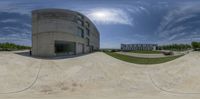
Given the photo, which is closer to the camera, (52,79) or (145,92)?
(145,92)

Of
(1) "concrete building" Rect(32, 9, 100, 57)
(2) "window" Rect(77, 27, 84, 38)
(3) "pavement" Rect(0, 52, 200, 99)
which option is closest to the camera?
(3) "pavement" Rect(0, 52, 200, 99)

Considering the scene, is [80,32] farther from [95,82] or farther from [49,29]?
[95,82]

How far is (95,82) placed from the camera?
15.9 m

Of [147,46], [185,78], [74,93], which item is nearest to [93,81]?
[74,93]

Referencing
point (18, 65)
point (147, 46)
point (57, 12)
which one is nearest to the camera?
point (18, 65)

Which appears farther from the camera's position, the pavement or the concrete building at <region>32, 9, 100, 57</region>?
the concrete building at <region>32, 9, 100, 57</region>

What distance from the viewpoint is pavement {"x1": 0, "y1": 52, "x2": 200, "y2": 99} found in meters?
13.0

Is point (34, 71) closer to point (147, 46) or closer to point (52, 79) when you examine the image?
point (52, 79)

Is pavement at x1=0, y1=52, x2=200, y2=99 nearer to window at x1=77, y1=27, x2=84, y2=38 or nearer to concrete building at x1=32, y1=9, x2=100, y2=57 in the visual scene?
concrete building at x1=32, y1=9, x2=100, y2=57

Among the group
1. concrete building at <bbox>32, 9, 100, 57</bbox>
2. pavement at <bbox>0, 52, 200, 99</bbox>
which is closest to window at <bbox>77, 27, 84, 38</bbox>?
concrete building at <bbox>32, 9, 100, 57</bbox>

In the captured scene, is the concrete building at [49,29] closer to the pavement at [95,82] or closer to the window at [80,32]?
the window at [80,32]

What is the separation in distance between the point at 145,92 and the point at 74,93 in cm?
564

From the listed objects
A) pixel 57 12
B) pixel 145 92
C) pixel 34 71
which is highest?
pixel 57 12

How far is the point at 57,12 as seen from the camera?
32406mm
